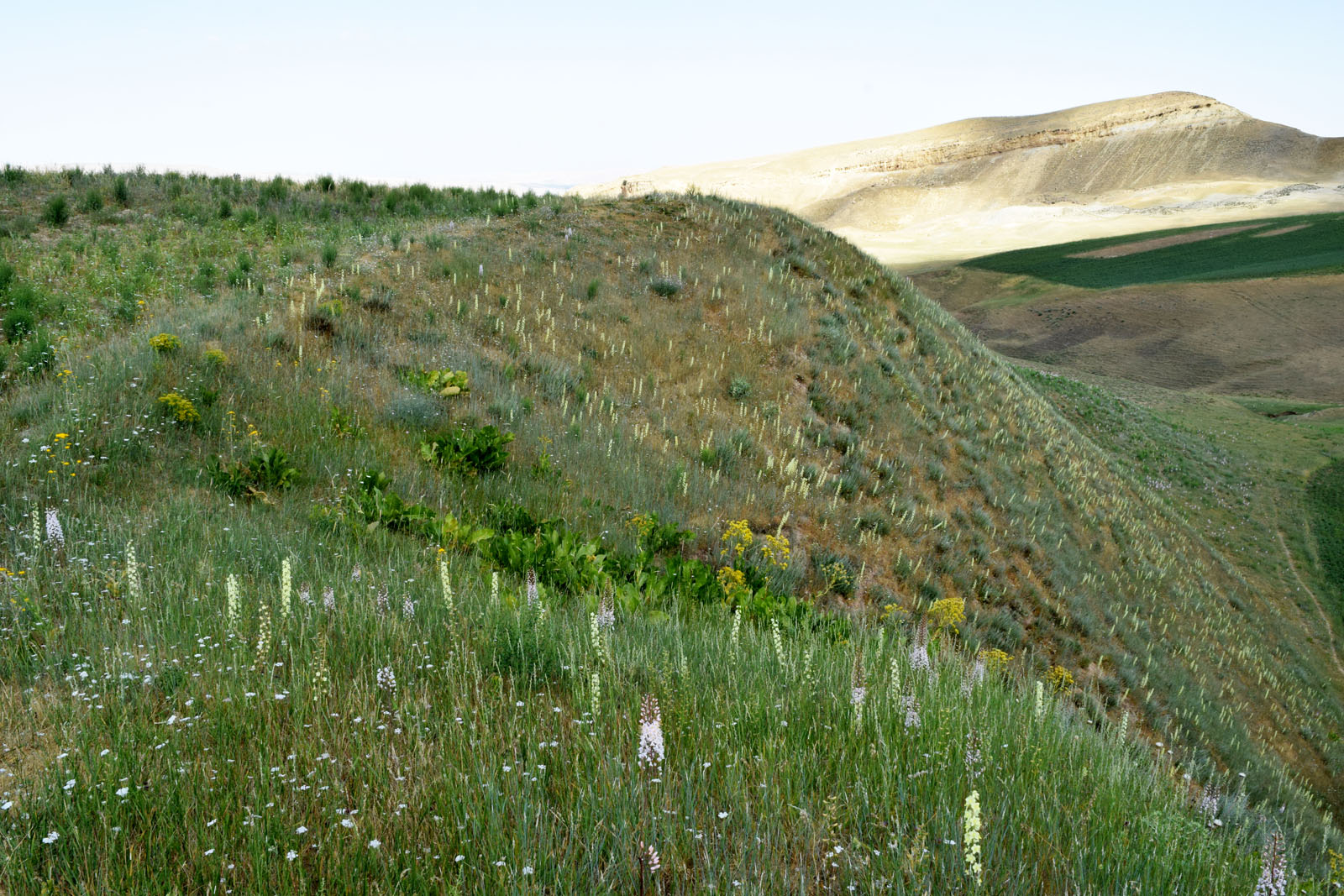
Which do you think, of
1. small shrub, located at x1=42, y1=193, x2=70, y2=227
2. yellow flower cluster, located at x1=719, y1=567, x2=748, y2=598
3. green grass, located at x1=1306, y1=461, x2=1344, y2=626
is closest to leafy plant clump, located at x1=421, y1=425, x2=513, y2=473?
yellow flower cluster, located at x1=719, y1=567, x2=748, y2=598

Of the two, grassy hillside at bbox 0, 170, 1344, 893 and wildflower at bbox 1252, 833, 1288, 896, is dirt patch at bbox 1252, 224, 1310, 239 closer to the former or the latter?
grassy hillside at bbox 0, 170, 1344, 893

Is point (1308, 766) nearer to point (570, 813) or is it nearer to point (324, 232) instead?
point (570, 813)

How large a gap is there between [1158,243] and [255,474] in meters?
117

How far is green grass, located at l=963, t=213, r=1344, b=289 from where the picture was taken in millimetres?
74250

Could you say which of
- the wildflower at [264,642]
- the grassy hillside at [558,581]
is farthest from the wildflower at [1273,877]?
the wildflower at [264,642]

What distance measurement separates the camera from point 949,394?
51.7 feet

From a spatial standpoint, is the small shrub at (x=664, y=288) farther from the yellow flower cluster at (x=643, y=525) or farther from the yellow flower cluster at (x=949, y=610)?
the yellow flower cluster at (x=949, y=610)

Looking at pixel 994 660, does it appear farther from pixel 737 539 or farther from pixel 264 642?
pixel 264 642

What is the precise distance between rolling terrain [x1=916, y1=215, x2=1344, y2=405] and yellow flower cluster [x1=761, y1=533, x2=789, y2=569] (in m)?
58.1

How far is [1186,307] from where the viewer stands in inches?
2660

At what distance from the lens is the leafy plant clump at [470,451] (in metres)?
7.41

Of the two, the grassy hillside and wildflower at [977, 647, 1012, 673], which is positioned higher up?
the grassy hillside

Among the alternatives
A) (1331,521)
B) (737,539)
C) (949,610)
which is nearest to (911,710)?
(737,539)

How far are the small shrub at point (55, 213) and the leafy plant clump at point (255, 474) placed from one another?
35.7ft
